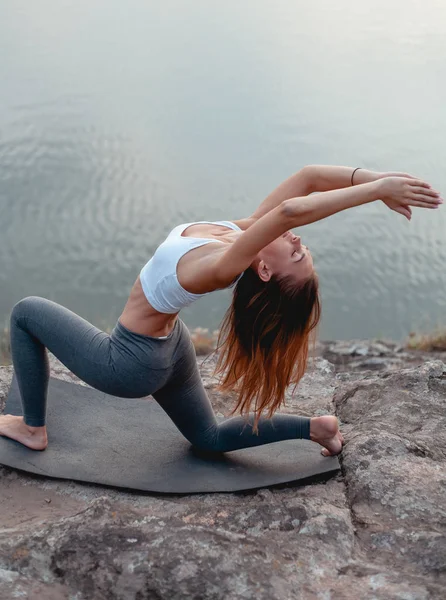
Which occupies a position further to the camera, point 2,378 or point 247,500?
point 2,378

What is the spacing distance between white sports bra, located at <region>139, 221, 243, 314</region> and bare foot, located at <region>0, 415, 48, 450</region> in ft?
3.14

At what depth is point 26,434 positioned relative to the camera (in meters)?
3.26

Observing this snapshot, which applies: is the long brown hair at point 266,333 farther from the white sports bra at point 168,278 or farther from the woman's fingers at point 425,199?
the woman's fingers at point 425,199

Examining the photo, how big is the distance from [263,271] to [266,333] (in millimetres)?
244

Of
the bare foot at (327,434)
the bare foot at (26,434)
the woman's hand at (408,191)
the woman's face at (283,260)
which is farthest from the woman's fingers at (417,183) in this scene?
the bare foot at (26,434)

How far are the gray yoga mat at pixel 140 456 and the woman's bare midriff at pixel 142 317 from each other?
66 centimetres

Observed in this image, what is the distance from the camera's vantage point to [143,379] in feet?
9.14

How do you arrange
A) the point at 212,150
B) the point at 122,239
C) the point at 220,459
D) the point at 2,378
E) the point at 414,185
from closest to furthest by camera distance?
the point at 414,185
the point at 220,459
the point at 2,378
the point at 122,239
the point at 212,150

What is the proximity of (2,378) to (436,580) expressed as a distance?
8.03 ft

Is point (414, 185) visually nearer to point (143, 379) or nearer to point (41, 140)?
point (143, 379)

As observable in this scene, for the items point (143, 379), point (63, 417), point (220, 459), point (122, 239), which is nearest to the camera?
point (143, 379)

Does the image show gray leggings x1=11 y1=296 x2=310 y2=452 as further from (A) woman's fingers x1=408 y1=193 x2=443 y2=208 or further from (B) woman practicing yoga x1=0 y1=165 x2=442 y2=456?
(A) woman's fingers x1=408 y1=193 x2=443 y2=208

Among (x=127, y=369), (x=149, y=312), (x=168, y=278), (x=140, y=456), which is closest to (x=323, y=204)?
(x=168, y=278)

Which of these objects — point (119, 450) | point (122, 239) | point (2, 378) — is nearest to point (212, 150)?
point (122, 239)
